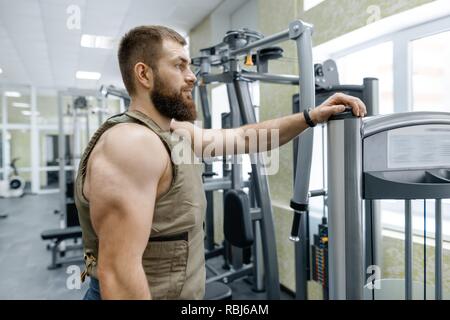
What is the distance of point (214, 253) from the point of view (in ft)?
10.9

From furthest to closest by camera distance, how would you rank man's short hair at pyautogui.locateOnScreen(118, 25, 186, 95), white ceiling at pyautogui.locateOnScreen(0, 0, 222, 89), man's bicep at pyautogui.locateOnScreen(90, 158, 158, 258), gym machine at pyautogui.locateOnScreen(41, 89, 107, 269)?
white ceiling at pyautogui.locateOnScreen(0, 0, 222, 89) < gym machine at pyautogui.locateOnScreen(41, 89, 107, 269) < man's short hair at pyautogui.locateOnScreen(118, 25, 186, 95) < man's bicep at pyautogui.locateOnScreen(90, 158, 158, 258)

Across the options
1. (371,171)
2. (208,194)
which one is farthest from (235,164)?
(371,171)

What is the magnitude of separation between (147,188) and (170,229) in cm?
16

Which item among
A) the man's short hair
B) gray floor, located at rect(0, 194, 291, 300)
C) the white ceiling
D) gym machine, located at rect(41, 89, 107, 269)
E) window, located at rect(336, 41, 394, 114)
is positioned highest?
the white ceiling

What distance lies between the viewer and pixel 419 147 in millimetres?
925

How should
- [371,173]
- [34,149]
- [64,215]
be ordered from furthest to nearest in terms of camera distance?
[34,149], [64,215], [371,173]

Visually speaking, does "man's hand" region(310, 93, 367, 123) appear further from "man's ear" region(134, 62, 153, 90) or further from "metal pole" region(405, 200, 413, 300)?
"man's ear" region(134, 62, 153, 90)

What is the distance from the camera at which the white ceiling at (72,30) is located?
372 cm

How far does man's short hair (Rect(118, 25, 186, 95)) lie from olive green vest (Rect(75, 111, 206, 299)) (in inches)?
6.4

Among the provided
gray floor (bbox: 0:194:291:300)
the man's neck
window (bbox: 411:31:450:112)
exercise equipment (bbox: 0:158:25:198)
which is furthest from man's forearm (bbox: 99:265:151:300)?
exercise equipment (bbox: 0:158:25:198)

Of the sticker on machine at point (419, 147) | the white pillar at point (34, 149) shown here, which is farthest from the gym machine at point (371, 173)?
the white pillar at point (34, 149)

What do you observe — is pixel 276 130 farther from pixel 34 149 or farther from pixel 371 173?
pixel 34 149

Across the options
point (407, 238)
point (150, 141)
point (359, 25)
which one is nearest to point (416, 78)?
point (359, 25)

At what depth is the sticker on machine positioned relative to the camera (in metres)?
Result: 0.90
